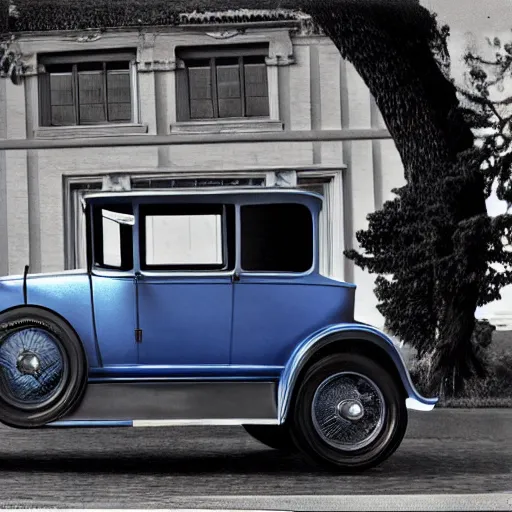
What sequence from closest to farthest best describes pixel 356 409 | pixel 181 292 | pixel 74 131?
pixel 74 131
pixel 181 292
pixel 356 409

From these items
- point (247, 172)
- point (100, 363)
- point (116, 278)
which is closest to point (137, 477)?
point (100, 363)

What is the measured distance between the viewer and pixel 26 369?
5555mm

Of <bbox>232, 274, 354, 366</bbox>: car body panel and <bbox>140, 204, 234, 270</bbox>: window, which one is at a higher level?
<bbox>140, 204, 234, 270</bbox>: window

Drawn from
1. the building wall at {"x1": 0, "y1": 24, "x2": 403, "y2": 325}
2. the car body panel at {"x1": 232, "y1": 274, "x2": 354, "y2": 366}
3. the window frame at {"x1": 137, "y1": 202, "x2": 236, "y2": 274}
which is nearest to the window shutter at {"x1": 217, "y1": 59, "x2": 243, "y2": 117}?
the building wall at {"x1": 0, "y1": 24, "x2": 403, "y2": 325}

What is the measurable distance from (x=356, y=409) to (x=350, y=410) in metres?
0.03

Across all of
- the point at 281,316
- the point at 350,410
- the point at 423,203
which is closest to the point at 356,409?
the point at 350,410

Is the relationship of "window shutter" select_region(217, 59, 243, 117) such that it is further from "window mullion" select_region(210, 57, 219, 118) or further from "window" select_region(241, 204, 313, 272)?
"window" select_region(241, 204, 313, 272)

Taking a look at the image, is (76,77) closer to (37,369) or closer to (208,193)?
(208,193)

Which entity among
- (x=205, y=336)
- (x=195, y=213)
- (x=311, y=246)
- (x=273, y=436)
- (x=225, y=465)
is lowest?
(x=225, y=465)

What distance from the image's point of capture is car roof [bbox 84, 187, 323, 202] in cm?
560

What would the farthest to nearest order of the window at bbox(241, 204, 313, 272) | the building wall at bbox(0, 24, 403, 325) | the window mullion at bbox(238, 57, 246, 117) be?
the window at bbox(241, 204, 313, 272), the window mullion at bbox(238, 57, 246, 117), the building wall at bbox(0, 24, 403, 325)

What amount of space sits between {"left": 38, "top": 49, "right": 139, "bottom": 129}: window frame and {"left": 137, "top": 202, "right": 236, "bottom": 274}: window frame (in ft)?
1.32

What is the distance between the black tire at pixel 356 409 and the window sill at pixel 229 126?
1068 millimetres

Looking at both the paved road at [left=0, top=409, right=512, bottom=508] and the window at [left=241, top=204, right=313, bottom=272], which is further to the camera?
the window at [left=241, top=204, right=313, bottom=272]
